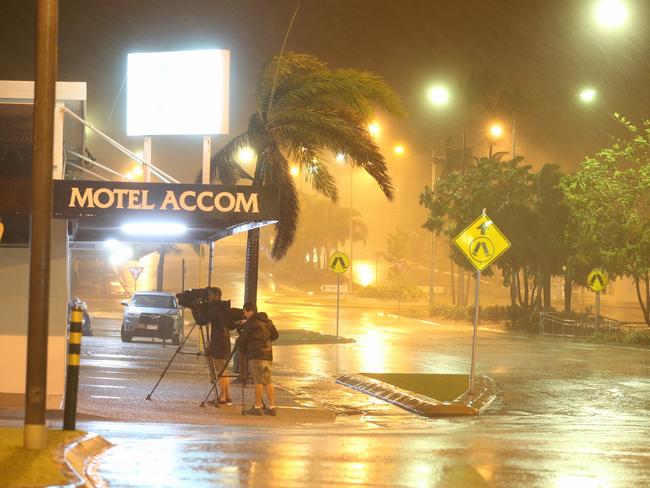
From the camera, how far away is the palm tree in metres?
22.4

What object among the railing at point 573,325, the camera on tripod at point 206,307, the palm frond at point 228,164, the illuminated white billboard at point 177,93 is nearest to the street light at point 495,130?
the railing at point 573,325

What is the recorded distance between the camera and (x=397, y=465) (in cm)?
1051

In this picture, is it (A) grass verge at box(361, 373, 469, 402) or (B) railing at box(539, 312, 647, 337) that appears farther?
(B) railing at box(539, 312, 647, 337)

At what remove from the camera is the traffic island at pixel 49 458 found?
864 cm

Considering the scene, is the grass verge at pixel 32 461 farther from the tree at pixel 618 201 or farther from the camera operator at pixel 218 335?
the tree at pixel 618 201

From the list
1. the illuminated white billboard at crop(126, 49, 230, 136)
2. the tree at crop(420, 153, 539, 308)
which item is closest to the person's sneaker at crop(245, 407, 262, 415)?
the illuminated white billboard at crop(126, 49, 230, 136)

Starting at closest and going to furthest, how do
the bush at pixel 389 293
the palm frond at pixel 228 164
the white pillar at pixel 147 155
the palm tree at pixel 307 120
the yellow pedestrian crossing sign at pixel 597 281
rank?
the white pillar at pixel 147 155, the palm tree at pixel 307 120, the palm frond at pixel 228 164, the yellow pedestrian crossing sign at pixel 597 281, the bush at pixel 389 293

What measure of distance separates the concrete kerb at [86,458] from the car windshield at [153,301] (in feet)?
77.5

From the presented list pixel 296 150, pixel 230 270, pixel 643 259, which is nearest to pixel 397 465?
pixel 296 150

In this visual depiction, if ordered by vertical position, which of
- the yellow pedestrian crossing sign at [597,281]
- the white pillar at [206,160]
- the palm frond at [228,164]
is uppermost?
the palm frond at [228,164]

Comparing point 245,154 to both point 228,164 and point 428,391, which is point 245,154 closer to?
point 228,164

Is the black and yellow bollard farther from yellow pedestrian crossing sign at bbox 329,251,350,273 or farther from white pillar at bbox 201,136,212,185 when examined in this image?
yellow pedestrian crossing sign at bbox 329,251,350,273

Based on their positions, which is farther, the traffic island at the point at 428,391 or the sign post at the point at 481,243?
the sign post at the point at 481,243

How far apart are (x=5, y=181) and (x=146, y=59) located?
674cm
